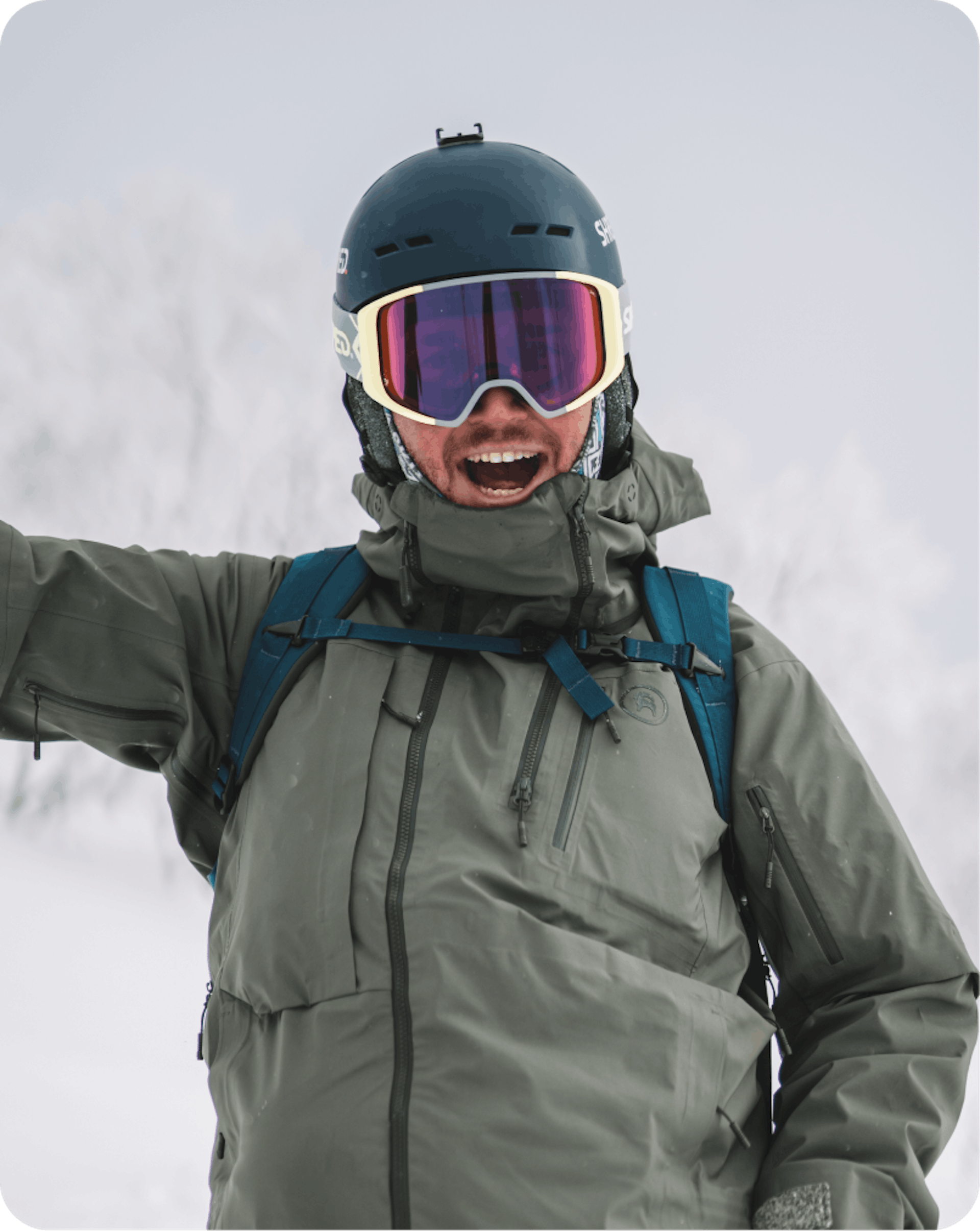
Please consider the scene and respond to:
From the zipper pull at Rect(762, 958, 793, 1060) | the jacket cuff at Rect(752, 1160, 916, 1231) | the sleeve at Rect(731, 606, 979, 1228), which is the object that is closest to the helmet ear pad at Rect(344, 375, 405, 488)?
the sleeve at Rect(731, 606, 979, 1228)

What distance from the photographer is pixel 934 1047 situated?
2.16 metres

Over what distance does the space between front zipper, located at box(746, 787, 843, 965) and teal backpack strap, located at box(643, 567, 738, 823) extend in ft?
0.23

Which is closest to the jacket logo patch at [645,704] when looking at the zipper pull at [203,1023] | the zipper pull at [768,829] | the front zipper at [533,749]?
the front zipper at [533,749]

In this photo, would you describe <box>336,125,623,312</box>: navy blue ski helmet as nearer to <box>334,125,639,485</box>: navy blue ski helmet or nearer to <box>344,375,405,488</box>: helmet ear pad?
<box>334,125,639,485</box>: navy blue ski helmet

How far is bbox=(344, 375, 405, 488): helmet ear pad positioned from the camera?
265cm

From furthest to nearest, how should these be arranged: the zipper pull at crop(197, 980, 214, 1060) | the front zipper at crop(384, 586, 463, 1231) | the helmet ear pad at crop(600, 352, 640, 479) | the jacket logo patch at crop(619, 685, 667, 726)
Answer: the helmet ear pad at crop(600, 352, 640, 479)
the jacket logo patch at crop(619, 685, 667, 726)
the zipper pull at crop(197, 980, 214, 1060)
the front zipper at crop(384, 586, 463, 1231)

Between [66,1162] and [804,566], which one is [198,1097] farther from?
[804,566]

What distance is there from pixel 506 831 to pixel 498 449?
0.75 metres

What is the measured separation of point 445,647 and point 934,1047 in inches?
42.5

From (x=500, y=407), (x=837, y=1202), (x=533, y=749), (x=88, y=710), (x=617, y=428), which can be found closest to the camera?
(x=837, y=1202)

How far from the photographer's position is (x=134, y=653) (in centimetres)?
235

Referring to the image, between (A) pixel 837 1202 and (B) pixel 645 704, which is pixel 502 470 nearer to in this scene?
(B) pixel 645 704

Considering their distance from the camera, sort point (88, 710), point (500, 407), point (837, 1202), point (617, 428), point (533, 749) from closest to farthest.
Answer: point (837, 1202), point (533, 749), point (88, 710), point (500, 407), point (617, 428)

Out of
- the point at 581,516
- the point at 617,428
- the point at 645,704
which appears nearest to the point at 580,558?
the point at 581,516
